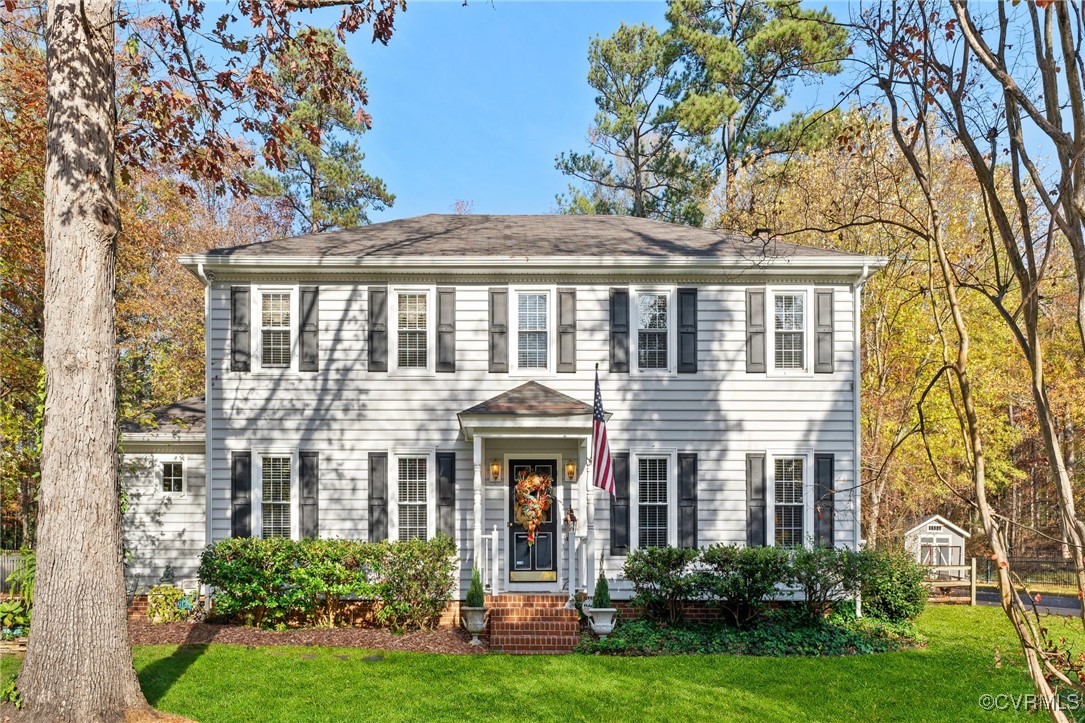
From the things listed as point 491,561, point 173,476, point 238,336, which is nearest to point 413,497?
point 491,561

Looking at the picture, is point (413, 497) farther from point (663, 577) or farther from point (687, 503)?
point (687, 503)

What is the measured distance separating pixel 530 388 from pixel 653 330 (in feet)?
7.35

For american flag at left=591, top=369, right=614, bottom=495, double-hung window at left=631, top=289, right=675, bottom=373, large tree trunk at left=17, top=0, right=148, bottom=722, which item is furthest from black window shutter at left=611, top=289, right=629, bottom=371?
large tree trunk at left=17, top=0, right=148, bottom=722

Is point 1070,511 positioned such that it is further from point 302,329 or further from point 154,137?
point 302,329

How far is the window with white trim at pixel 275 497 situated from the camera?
12.4 meters

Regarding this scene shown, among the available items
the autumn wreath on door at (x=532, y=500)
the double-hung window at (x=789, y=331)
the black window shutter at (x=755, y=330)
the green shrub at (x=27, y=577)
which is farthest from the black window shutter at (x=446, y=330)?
the green shrub at (x=27, y=577)

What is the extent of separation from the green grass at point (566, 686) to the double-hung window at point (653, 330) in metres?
4.62

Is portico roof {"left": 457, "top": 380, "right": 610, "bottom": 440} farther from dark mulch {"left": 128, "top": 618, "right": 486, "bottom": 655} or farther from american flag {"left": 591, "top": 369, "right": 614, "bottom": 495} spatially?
dark mulch {"left": 128, "top": 618, "right": 486, "bottom": 655}

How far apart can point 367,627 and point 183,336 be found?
13.3 metres

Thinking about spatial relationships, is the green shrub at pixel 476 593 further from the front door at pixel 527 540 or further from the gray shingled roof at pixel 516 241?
the gray shingled roof at pixel 516 241

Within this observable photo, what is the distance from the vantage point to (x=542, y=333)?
1266cm

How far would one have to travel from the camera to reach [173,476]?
13328 mm

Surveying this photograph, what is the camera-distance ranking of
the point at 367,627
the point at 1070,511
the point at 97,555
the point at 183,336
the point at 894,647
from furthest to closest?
the point at 183,336, the point at 367,627, the point at 894,647, the point at 97,555, the point at 1070,511

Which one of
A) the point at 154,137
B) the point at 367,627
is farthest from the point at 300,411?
the point at 154,137
